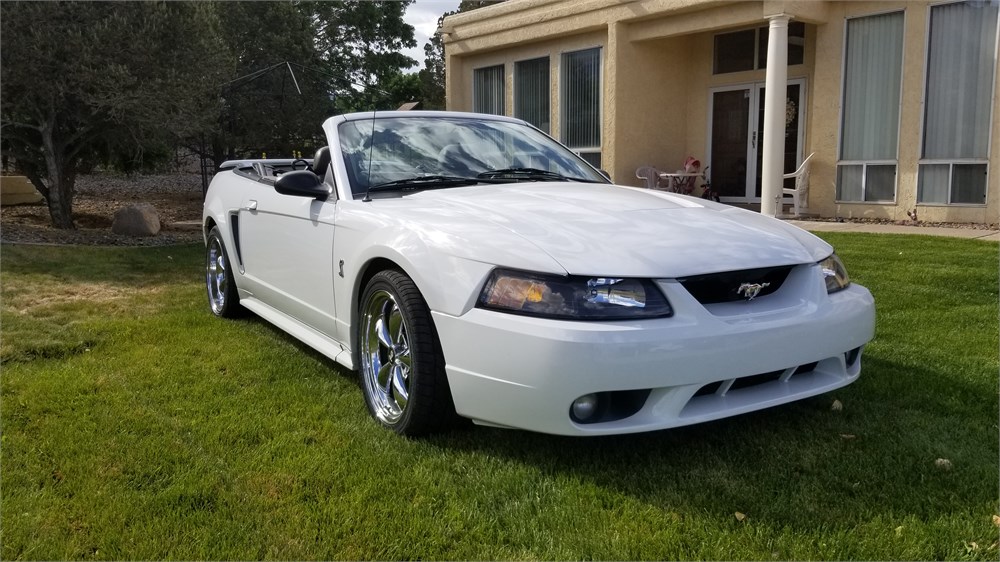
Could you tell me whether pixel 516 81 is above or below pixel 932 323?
above

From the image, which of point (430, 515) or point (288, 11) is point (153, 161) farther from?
point (430, 515)

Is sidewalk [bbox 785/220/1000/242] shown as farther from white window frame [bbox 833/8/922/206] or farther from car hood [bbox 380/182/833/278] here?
car hood [bbox 380/182/833/278]

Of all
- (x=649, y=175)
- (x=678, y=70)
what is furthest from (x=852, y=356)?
(x=678, y=70)

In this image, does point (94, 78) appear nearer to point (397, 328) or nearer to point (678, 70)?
point (397, 328)

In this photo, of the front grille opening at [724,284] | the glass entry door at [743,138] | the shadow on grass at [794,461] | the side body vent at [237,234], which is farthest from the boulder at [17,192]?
the front grille opening at [724,284]

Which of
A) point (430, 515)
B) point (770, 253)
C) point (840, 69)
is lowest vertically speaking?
point (430, 515)

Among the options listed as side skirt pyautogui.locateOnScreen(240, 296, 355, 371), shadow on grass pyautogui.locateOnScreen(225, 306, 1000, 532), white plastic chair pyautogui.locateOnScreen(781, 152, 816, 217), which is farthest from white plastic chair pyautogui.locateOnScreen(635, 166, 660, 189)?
shadow on grass pyautogui.locateOnScreen(225, 306, 1000, 532)

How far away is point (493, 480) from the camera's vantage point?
293 centimetres

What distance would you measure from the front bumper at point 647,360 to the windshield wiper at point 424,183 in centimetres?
112

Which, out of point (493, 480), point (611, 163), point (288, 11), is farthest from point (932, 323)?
point (288, 11)

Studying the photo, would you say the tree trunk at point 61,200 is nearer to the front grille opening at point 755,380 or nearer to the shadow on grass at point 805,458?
the shadow on grass at point 805,458

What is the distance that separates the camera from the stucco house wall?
10.6 meters

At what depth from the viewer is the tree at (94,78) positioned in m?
9.55

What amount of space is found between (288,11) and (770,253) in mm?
23368
